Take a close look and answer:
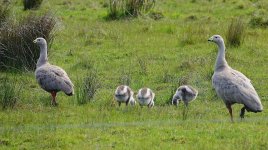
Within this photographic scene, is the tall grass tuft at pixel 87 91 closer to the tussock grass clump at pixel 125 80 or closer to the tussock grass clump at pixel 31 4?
the tussock grass clump at pixel 125 80

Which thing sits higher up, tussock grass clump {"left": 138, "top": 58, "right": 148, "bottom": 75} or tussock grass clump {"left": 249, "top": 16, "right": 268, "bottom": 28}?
tussock grass clump {"left": 138, "top": 58, "right": 148, "bottom": 75}

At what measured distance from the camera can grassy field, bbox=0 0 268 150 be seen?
11.3 m

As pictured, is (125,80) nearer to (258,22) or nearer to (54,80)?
(54,80)

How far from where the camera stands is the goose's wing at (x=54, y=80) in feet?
47.8

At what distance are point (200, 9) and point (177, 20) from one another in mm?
3205

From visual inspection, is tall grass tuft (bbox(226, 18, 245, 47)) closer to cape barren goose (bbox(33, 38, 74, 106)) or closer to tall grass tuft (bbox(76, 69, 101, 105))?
tall grass tuft (bbox(76, 69, 101, 105))

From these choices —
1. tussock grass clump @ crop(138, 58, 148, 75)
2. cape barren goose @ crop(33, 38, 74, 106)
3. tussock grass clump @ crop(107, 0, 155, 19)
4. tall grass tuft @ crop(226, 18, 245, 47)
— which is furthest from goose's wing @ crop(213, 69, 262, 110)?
tussock grass clump @ crop(107, 0, 155, 19)

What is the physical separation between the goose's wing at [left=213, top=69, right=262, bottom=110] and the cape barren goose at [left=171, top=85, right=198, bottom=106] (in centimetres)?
121

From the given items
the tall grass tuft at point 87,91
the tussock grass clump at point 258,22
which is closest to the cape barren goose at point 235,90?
A: the tall grass tuft at point 87,91

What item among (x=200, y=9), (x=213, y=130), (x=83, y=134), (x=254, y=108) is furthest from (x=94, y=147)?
(x=200, y=9)

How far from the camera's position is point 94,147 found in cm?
1074

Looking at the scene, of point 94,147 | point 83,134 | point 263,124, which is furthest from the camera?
point 263,124

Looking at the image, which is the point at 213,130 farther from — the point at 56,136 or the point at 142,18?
the point at 142,18

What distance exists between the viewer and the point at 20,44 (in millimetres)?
18297
